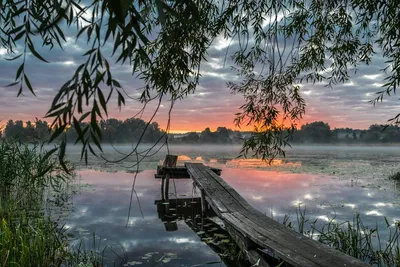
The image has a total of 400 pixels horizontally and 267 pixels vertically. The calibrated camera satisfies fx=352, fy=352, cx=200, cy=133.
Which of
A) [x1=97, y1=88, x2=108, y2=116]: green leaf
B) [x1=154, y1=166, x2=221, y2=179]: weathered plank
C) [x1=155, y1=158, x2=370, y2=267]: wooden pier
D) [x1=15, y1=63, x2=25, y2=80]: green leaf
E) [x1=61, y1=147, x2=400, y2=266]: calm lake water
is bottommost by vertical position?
[x1=61, y1=147, x2=400, y2=266]: calm lake water

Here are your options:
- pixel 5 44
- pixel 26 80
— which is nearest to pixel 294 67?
pixel 5 44

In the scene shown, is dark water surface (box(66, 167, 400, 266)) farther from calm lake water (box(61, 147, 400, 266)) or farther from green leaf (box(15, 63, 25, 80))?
green leaf (box(15, 63, 25, 80))

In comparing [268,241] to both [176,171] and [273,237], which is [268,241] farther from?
[176,171]

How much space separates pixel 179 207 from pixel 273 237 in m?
6.29

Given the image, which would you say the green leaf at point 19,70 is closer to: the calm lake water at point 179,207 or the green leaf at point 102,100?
the green leaf at point 102,100

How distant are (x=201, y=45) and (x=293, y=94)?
7.11ft

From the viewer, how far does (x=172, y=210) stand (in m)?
9.63

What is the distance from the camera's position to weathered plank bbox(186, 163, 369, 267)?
3268mm

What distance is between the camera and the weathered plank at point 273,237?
3.27 metres

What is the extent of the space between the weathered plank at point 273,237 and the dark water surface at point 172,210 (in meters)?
0.88

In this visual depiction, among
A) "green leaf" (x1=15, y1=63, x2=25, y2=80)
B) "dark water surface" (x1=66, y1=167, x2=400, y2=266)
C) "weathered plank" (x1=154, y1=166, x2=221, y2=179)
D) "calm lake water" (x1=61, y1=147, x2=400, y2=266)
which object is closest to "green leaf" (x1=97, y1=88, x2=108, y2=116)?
"green leaf" (x1=15, y1=63, x2=25, y2=80)

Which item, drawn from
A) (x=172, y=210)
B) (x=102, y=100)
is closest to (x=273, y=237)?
(x=102, y=100)

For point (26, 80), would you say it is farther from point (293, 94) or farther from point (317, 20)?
point (317, 20)

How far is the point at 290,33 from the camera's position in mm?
5918
